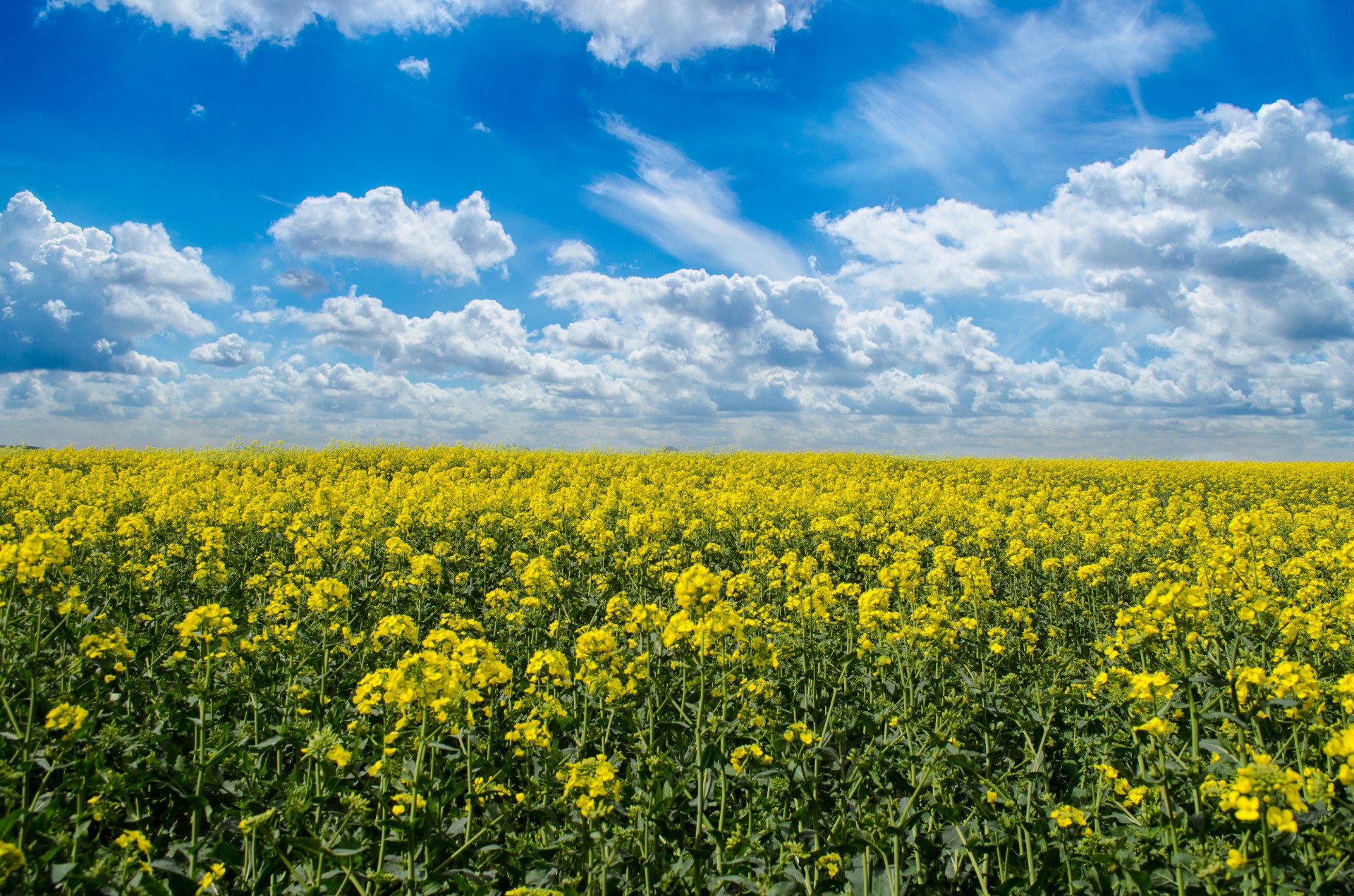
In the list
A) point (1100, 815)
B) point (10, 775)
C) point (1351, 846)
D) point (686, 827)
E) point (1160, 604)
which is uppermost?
point (1160, 604)

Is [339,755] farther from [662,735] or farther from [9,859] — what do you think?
[662,735]

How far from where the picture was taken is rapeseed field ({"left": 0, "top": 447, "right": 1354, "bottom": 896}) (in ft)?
10.7

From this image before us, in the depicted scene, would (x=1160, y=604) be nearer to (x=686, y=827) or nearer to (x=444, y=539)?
(x=686, y=827)

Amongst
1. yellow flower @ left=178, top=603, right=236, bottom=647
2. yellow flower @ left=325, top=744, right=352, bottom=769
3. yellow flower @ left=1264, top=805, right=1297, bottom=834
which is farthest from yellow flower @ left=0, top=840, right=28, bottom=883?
yellow flower @ left=1264, top=805, right=1297, bottom=834

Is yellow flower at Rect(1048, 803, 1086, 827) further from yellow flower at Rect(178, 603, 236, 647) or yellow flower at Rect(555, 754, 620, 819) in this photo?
yellow flower at Rect(178, 603, 236, 647)

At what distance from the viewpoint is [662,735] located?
170 inches

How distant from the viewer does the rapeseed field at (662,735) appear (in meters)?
3.25

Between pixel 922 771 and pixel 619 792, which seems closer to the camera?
pixel 619 792

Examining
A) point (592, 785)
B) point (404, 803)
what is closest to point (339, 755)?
point (404, 803)

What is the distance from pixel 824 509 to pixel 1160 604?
10.3 metres

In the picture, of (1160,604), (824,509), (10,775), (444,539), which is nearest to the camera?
(10,775)

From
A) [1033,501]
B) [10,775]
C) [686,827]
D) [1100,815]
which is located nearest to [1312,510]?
[1033,501]

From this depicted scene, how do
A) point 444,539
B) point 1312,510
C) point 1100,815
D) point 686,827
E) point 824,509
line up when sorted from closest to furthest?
point 1100,815, point 686,827, point 444,539, point 824,509, point 1312,510

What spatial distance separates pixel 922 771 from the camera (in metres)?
4.11
